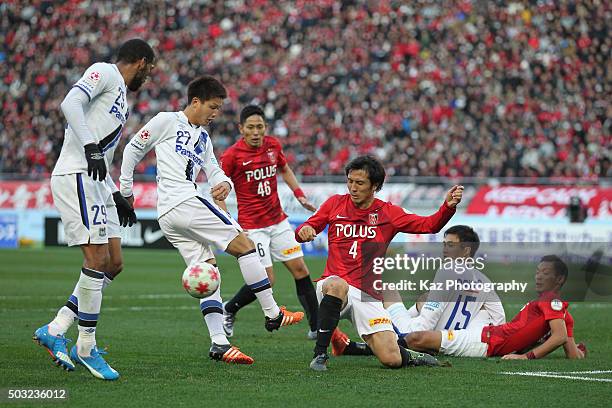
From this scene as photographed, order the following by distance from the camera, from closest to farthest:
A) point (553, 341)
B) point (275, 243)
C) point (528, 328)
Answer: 1. point (553, 341)
2. point (528, 328)
3. point (275, 243)

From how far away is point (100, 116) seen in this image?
739 centimetres

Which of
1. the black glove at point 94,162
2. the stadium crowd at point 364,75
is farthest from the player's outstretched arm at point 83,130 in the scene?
the stadium crowd at point 364,75

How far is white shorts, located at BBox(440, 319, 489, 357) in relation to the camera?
8.77 m

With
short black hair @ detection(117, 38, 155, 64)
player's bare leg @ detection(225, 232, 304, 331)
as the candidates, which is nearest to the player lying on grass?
player's bare leg @ detection(225, 232, 304, 331)

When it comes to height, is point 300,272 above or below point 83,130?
below

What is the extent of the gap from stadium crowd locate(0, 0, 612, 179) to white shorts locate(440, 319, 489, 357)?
53.9ft

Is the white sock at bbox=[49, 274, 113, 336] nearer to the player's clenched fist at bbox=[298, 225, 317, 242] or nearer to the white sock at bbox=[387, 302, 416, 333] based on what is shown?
the player's clenched fist at bbox=[298, 225, 317, 242]

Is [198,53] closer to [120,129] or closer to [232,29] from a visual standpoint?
[232,29]

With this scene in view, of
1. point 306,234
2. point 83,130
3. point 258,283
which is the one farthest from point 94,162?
point 258,283

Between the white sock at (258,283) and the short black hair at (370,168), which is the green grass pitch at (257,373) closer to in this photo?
the white sock at (258,283)

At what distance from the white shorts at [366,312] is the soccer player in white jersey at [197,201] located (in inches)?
19.8

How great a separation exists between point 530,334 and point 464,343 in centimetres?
57

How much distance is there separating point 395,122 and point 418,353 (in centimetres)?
2036

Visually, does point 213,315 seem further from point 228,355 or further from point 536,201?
point 536,201
